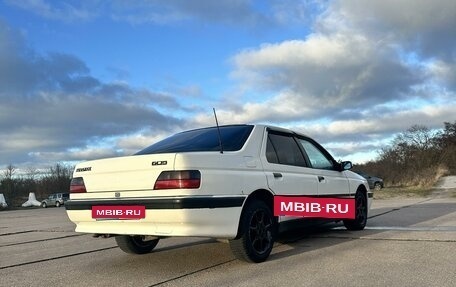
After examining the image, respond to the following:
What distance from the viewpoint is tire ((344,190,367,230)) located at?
8156mm

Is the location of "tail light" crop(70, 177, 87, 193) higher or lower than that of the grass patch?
higher

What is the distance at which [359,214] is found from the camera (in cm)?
826

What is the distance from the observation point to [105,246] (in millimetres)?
7582

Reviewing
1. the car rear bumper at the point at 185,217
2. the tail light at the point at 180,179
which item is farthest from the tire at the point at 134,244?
the tail light at the point at 180,179

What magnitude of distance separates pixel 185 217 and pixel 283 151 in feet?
6.80

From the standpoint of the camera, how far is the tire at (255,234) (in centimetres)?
530

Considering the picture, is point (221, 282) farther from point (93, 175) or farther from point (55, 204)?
point (55, 204)

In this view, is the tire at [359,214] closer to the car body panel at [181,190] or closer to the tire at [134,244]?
the car body panel at [181,190]

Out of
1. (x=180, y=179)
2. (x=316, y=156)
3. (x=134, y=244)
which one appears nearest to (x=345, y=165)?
(x=316, y=156)

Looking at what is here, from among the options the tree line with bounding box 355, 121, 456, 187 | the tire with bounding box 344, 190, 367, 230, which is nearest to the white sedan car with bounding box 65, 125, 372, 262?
the tire with bounding box 344, 190, 367, 230

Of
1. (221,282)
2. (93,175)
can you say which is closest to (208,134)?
(93,175)

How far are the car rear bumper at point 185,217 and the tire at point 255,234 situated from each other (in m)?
0.18

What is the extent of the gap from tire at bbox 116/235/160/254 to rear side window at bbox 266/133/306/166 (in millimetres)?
1987

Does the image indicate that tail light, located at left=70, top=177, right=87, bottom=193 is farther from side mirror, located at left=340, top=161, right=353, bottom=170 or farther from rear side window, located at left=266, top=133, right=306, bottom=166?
side mirror, located at left=340, top=161, right=353, bottom=170
